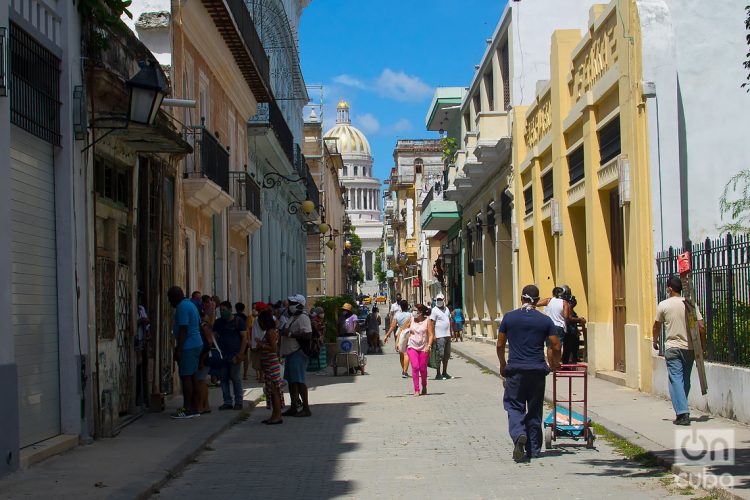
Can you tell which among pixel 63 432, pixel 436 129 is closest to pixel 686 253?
pixel 63 432

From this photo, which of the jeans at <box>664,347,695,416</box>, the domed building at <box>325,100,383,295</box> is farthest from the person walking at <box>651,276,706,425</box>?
the domed building at <box>325,100,383,295</box>

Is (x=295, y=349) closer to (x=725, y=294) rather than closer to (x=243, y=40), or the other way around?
(x=725, y=294)

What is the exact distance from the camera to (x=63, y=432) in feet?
35.2

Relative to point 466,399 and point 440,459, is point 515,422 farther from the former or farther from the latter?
point 466,399

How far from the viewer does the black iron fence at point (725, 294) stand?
39.7ft

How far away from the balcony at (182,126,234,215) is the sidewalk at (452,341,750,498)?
6.66 m

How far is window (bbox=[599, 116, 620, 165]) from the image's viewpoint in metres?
16.9

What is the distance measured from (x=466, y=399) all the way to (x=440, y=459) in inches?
255

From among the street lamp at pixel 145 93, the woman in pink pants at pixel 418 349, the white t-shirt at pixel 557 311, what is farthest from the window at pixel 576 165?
the street lamp at pixel 145 93

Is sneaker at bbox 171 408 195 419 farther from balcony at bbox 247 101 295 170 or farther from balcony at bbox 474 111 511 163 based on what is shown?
balcony at bbox 474 111 511 163

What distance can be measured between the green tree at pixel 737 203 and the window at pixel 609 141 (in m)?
2.00

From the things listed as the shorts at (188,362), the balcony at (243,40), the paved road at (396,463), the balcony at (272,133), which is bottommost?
the paved road at (396,463)

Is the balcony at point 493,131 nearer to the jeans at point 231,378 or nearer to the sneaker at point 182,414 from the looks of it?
the jeans at point 231,378

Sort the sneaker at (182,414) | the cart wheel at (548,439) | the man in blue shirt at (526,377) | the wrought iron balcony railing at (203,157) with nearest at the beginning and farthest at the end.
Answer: the man in blue shirt at (526,377) < the cart wheel at (548,439) < the sneaker at (182,414) < the wrought iron balcony railing at (203,157)
